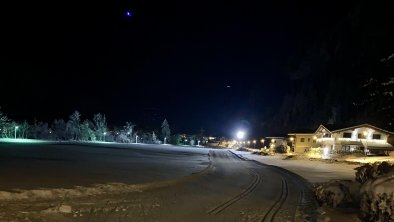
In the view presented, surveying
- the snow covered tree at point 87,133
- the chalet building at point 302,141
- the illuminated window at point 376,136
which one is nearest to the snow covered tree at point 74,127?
the snow covered tree at point 87,133

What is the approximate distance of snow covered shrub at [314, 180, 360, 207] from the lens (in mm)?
15692

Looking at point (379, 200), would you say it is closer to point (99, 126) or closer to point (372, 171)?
point (372, 171)

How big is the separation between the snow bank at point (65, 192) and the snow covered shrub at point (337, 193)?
778cm

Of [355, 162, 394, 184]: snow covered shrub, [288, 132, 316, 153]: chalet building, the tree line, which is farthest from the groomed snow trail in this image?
the tree line

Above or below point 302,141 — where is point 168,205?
below

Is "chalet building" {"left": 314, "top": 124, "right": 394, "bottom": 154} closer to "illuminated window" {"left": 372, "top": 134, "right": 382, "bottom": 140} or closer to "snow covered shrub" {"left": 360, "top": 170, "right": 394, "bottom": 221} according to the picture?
"illuminated window" {"left": 372, "top": 134, "right": 382, "bottom": 140}

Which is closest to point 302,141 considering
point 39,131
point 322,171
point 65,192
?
point 322,171

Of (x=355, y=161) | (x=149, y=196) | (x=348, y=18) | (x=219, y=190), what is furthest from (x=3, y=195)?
(x=348, y=18)

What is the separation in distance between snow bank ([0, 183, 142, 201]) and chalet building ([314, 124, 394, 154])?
52785 millimetres

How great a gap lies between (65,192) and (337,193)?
10600 millimetres

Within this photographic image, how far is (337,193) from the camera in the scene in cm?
1585

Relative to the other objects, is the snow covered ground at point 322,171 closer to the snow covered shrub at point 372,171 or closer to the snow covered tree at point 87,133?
the snow covered shrub at point 372,171

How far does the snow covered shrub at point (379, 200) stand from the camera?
917cm

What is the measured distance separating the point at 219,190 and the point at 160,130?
6028 inches
